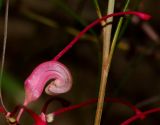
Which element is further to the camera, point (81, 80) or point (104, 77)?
point (81, 80)

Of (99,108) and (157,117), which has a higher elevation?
(157,117)

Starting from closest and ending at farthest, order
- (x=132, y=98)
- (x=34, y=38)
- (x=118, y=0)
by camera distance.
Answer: (x=118, y=0)
(x=34, y=38)
(x=132, y=98)

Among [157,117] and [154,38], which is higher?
[157,117]

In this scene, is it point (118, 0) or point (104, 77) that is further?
point (118, 0)

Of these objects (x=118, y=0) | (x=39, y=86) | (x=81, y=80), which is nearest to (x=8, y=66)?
(x=81, y=80)

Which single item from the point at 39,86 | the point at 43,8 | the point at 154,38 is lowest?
the point at 39,86

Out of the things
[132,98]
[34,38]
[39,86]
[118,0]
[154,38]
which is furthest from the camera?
[132,98]

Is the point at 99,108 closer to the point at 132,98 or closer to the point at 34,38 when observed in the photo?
the point at 34,38

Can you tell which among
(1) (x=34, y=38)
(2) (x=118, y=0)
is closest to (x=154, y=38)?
(2) (x=118, y=0)

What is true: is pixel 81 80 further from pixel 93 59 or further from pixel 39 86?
pixel 39 86
